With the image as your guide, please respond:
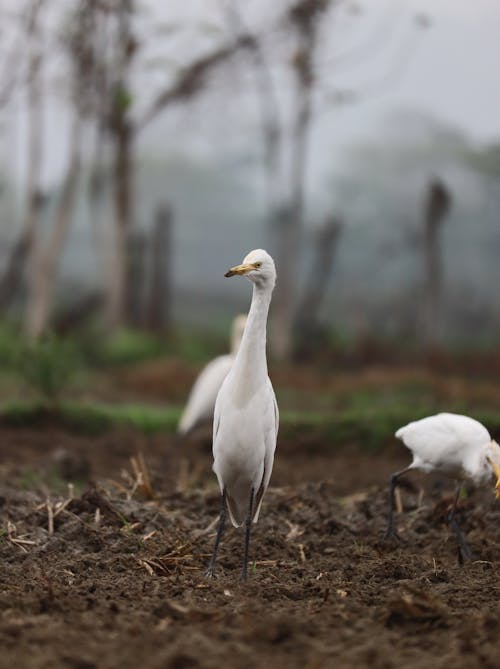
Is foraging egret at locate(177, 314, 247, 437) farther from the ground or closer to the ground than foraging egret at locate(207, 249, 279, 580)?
closer to the ground

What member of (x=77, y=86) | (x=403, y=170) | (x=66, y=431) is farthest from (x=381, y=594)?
(x=403, y=170)

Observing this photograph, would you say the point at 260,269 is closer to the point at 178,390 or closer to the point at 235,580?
the point at 235,580

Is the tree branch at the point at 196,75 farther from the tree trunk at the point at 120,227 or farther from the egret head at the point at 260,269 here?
the egret head at the point at 260,269

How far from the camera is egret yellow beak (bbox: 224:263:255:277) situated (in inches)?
212

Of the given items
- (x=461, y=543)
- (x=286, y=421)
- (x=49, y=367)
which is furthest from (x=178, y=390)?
(x=461, y=543)

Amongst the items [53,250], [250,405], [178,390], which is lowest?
[178,390]

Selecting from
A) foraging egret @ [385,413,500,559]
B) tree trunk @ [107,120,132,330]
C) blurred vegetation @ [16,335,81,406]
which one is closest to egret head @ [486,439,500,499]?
foraging egret @ [385,413,500,559]

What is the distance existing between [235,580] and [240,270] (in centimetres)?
157

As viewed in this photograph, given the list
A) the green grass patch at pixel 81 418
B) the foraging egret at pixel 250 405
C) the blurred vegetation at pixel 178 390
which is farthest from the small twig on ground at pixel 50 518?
the green grass patch at pixel 81 418

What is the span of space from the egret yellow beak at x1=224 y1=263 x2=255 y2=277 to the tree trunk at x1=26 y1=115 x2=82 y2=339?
14.3m

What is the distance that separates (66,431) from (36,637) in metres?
8.20

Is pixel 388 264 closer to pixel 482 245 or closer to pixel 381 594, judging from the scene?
pixel 482 245

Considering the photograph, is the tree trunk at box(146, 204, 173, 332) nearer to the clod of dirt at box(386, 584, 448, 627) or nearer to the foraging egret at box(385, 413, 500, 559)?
the foraging egret at box(385, 413, 500, 559)

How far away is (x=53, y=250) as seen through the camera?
19.5m
